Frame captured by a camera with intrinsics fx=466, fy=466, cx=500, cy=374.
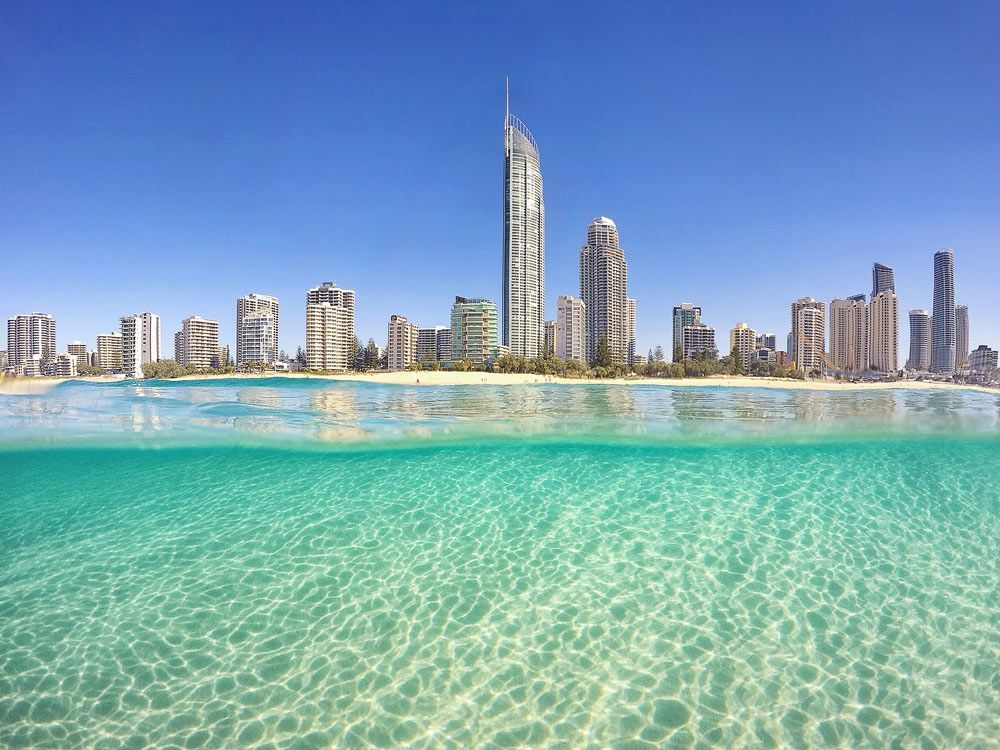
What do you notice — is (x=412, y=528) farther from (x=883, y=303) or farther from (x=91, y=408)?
(x=883, y=303)

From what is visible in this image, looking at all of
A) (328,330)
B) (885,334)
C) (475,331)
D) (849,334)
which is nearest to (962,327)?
(885,334)

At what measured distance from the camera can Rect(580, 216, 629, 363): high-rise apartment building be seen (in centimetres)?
16888

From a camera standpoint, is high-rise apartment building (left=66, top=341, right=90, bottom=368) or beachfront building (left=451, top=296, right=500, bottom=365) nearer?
beachfront building (left=451, top=296, right=500, bottom=365)

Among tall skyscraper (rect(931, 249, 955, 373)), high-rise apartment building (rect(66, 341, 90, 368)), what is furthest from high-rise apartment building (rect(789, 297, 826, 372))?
high-rise apartment building (rect(66, 341, 90, 368))

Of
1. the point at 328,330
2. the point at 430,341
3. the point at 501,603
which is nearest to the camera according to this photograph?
the point at 501,603

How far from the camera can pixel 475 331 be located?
13588 cm

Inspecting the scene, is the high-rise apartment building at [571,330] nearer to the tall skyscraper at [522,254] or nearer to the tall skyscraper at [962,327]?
the tall skyscraper at [522,254]

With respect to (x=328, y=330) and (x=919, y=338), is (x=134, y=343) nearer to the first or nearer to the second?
(x=328, y=330)

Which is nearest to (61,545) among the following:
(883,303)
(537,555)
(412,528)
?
(412,528)

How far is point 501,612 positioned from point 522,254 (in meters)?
150

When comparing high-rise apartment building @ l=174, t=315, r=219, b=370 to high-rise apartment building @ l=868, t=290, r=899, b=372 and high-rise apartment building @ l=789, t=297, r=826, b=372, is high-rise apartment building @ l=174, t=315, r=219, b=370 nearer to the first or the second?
high-rise apartment building @ l=789, t=297, r=826, b=372

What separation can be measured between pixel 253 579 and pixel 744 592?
8.65 meters

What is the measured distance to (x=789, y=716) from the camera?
5.29 meters

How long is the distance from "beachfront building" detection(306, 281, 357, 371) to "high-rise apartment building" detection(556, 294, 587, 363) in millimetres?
72904
